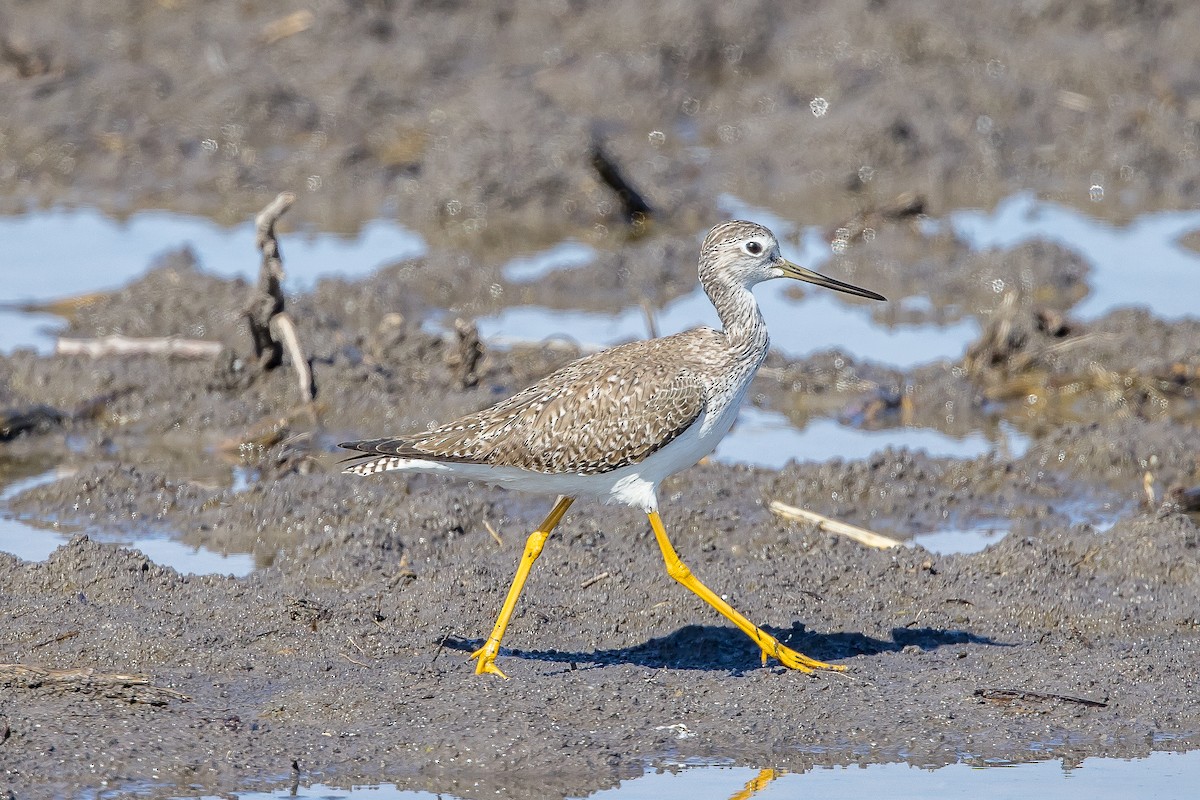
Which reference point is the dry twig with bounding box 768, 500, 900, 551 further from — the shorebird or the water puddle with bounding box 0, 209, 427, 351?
the water puddle with bounding box 0, 209, 427, 351

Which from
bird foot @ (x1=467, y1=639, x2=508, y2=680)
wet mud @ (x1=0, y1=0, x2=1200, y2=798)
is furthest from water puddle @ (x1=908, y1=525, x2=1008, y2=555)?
bird foot @ (x1=467, y1=639, x2=508, y2=680)

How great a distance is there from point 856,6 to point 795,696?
13258 millimetres

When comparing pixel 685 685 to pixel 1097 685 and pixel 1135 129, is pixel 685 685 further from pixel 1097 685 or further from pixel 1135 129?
pixel 1135 129

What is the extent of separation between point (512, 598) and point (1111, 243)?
9.35m

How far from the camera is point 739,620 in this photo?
307 inches

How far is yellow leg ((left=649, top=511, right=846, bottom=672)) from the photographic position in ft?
25.5

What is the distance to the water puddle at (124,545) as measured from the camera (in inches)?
360

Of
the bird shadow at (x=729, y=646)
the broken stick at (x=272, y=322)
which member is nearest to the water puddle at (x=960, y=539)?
the bird shadow at (x=729, y=646)

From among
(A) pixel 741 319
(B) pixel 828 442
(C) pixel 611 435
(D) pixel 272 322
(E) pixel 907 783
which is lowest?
(B) pixel 828 442

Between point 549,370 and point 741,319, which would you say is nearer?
point 741,319

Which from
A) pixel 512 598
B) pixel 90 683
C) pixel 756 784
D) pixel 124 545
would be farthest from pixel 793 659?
pixel 124 545

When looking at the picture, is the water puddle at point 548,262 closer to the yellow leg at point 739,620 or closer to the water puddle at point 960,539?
the water puddle at point 960,539

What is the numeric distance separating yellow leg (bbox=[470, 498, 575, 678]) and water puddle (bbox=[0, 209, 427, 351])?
6.34 m

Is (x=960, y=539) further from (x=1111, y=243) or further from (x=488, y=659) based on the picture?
(x=1111, y=243)
